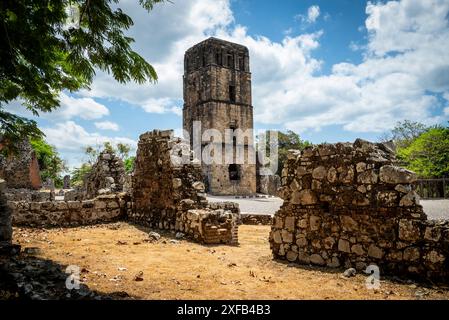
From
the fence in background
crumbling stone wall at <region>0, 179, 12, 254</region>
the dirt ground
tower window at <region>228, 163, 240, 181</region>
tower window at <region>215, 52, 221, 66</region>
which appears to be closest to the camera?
the dirt ground

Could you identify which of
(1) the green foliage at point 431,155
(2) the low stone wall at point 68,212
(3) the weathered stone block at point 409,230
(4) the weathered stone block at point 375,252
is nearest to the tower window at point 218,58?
(1) the green foliage at point 431,155

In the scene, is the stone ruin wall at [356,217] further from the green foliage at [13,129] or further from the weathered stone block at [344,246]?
the green foliage at [13,129]

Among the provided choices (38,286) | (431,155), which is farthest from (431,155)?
(38,286)

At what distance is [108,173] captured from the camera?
13391mm

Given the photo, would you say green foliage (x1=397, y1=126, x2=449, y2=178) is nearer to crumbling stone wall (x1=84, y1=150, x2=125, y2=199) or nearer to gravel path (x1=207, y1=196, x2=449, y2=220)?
gravel path (x1=207, y1=196, x2=449, y2=220)

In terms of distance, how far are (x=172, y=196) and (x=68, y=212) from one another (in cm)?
352

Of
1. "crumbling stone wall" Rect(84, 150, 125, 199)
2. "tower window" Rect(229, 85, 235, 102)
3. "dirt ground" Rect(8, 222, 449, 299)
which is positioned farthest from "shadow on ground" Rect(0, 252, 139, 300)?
"tower window" Rect(229, 85, 235, 102)

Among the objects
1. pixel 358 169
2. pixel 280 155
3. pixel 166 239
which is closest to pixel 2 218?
pixel 166 239

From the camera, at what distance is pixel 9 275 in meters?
3.75

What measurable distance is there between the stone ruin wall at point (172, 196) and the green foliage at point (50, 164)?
34616 millimetres

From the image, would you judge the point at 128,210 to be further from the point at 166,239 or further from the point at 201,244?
the point at 201,244

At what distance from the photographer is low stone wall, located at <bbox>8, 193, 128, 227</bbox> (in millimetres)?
9273

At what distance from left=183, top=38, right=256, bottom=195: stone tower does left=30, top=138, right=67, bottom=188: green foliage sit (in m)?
20.2
